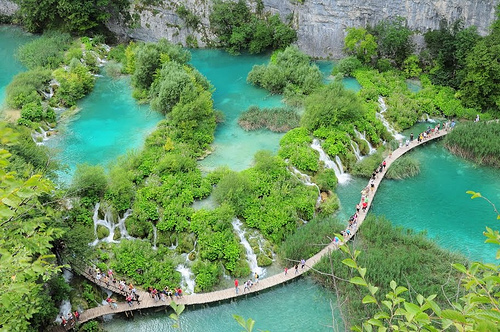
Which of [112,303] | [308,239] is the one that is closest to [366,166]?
[308,239]

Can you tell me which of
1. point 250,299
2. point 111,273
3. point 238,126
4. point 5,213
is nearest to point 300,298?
point 250,299

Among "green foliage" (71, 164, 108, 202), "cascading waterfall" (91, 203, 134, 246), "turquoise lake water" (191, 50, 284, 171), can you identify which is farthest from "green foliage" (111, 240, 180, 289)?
"turquoise lake water" (191, 50, 284, 171)

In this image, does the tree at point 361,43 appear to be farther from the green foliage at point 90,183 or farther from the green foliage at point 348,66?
the green foliage at point 90,183

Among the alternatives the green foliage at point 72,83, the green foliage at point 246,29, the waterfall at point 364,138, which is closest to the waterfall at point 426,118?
the waterfall at point 364,138

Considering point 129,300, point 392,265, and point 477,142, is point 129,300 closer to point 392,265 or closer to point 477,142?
point 392,265

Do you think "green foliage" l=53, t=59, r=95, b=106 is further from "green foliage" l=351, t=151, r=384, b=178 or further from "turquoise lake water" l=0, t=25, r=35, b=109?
"green foliage" l=351, t=151, r=384, b=178

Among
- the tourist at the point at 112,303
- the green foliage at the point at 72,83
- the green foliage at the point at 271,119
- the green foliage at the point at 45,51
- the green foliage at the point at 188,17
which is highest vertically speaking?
Answer: the green foliage at the point at 188,17
